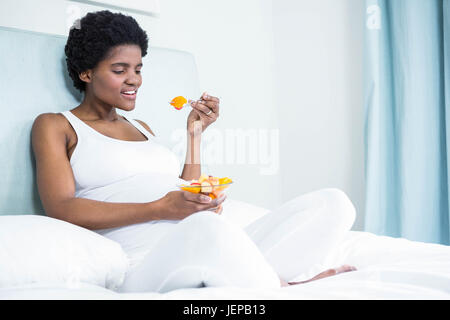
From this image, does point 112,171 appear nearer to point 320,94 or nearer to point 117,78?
point 117,78

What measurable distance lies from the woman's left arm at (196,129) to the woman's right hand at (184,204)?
16.7 inches

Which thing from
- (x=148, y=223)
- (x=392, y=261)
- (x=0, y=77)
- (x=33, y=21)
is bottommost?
(x=392, y=261)

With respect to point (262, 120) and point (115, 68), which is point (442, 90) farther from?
point (115, 68)

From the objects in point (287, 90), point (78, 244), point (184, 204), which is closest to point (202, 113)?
point (184, 204)

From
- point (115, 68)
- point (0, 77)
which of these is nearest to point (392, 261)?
point (115, 68)

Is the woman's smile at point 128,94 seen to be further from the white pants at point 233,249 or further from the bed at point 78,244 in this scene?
the white pants at point 233,249

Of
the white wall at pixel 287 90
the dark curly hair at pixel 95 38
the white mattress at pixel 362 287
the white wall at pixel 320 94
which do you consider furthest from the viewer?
the white wall at pixel 320 94

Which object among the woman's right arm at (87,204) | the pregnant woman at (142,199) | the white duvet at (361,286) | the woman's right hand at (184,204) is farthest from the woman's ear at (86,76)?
the white duvet at (361,286)

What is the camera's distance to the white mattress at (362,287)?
0.67m

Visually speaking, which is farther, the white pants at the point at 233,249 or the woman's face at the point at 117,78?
the woman's face at the point at 117,78

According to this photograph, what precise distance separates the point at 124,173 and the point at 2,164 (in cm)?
33

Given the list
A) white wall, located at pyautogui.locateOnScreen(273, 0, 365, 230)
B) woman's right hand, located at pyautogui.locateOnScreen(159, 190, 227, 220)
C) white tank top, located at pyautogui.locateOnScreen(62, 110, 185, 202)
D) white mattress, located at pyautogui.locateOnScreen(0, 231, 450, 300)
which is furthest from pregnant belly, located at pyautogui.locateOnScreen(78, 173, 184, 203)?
white wall, located at pyautogui.locateOnScreen(273, 0, 365, 230)
